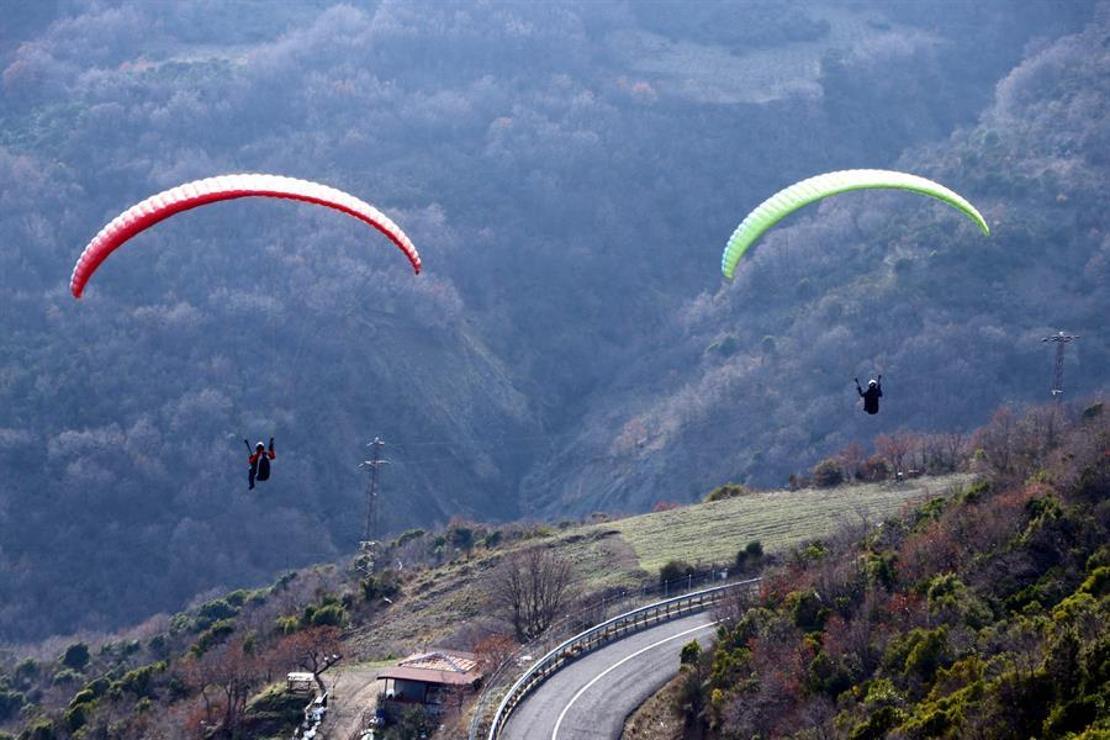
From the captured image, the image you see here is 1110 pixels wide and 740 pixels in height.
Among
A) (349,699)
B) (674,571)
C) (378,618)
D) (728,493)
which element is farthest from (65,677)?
(674,571)

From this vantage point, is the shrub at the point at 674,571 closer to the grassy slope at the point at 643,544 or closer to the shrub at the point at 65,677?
the grassy slope at the point at 643,544

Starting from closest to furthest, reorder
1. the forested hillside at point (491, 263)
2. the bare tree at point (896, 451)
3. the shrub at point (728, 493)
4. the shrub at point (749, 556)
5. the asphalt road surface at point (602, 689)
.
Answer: the asphalt road surface at point (602, 689) → the shrub at point (749, 556) → the bare tree at point (896, 451) → the shrub at point (728, 493) → the forested hillside at point (491, 263)

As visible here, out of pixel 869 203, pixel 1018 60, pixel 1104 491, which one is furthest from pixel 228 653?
pixel 1018 60

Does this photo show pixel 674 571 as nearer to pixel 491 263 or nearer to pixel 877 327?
pixel 877 327

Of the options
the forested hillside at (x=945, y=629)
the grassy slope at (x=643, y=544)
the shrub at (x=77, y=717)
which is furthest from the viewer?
the grassy slope at (x=643, y=544)

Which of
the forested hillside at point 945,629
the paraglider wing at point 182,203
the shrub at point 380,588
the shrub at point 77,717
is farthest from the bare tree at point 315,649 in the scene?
the paraglider wing at point 182,203

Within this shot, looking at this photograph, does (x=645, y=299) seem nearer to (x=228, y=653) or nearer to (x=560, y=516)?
(x=560, y=516)

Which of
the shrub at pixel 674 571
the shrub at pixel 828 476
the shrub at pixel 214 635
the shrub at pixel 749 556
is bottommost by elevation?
the shrub at pixel 214 635
